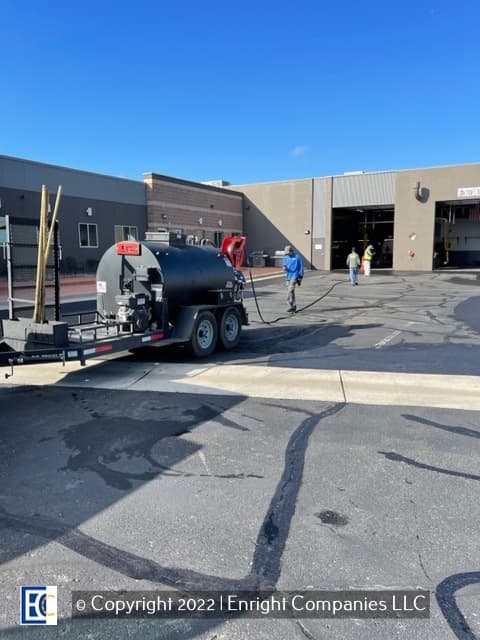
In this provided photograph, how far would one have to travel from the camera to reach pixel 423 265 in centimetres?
3578

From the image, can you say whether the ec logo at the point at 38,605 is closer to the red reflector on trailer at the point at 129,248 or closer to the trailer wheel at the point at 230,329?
the red reflector on trailer at the point at 129,248

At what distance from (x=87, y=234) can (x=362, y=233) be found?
89.9 ft

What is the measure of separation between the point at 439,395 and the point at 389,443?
6.51ft

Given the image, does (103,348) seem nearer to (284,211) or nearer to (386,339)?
(386,339)

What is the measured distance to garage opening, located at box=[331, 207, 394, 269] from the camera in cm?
4172

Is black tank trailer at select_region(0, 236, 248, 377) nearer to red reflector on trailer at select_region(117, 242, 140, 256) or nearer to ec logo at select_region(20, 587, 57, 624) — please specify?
red reflector on trailer at select_region(117, 242, 140, 256)

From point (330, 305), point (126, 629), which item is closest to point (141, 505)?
point (126, 629)

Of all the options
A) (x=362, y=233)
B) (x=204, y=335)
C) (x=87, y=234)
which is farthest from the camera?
(x=362, y=233)

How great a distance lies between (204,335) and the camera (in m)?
9.00

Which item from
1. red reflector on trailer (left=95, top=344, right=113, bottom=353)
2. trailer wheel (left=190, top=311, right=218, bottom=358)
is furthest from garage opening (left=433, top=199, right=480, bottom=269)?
red reflector on trailer (left=95, top=344, right=113, bottom=353)

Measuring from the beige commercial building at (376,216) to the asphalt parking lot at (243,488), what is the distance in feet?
98.0

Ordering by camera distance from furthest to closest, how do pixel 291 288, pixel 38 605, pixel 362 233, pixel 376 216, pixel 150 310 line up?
1. pixel 362 233
2. pixel 376 216
3. pixel 291 288
4. pixel 150 310
5. pixel 38 605

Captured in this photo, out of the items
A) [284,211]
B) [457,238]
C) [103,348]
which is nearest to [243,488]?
[103,348]

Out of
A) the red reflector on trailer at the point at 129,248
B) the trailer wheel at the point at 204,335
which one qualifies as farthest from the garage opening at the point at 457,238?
the red reflector on trailer at the point at 129,248
